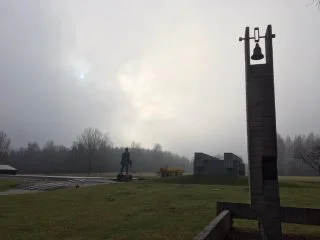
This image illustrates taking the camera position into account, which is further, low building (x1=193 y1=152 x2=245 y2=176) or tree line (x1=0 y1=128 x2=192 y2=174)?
tree line (x1=0 y1=128 x2=192 y2=174)

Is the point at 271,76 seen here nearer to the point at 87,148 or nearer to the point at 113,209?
the point at 113,209

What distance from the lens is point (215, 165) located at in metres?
36.9

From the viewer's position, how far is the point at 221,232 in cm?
845

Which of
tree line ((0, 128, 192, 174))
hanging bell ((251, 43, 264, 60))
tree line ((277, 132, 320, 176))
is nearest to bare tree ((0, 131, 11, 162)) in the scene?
tree line ((0, 128, 192, 174))

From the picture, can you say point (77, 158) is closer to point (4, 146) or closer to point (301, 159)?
point (4, 146)

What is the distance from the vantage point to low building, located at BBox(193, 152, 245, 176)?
35406 millimetres

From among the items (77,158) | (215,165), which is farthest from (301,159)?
(77,158)

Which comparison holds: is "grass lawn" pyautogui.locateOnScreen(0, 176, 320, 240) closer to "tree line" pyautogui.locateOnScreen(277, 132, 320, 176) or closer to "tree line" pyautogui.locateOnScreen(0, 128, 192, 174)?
"tree line" pyautogui.locateOnScreen(277, 132, 320, 176)

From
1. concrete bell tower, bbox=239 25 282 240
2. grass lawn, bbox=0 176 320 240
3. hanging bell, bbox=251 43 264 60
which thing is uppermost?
hanging bell, bbox=251 43 264 60

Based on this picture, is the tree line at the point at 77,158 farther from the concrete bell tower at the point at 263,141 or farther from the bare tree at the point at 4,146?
the concrete bell tower at the point at 263,141

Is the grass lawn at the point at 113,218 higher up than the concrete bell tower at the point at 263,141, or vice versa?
the concrete bell tower at the point at 263,141

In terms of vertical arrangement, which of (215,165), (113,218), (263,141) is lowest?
(113,218)

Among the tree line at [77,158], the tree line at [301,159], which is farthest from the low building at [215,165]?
the tree line at [77,158]

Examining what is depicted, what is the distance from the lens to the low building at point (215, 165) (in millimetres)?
35406
